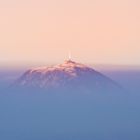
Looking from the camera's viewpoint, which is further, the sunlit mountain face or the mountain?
the mountain

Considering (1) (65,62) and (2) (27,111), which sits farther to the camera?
(1) (65,62)

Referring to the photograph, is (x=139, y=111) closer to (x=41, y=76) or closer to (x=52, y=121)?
(x=52, y=121)

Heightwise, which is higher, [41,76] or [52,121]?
[41,76]

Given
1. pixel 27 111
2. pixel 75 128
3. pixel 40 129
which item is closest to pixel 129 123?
pixel 75 128

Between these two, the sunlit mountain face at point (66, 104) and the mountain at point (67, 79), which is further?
the mountain at point (67, 79)

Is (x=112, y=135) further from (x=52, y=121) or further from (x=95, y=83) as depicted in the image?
(x=95, y=83)

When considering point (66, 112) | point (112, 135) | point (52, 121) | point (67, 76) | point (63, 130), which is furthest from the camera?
point (67, 76)

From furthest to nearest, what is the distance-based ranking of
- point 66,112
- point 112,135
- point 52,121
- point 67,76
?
point 67,76
point 66,112
point 52,121
point 112,135
